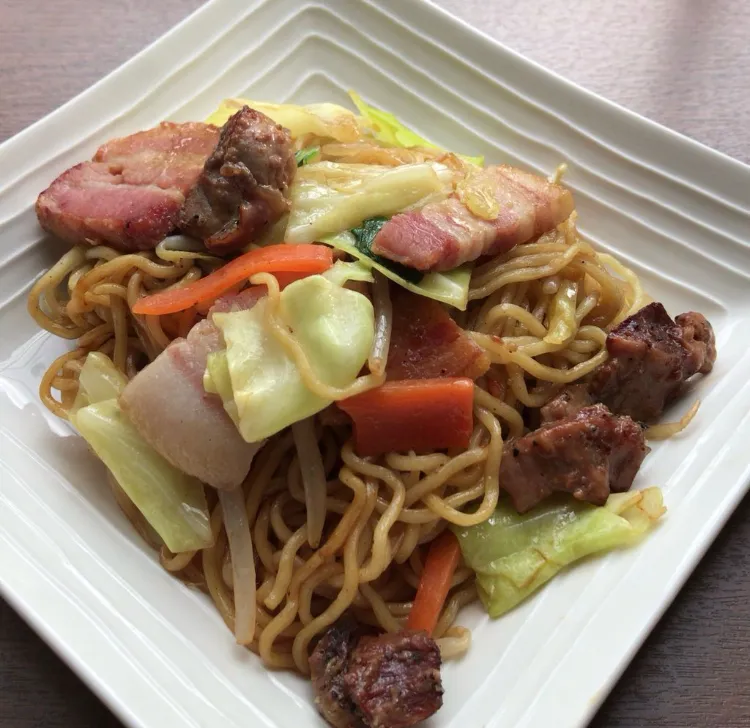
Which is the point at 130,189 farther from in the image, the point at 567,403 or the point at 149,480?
the point at 567,403

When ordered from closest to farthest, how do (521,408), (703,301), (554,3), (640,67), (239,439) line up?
(239,439)
(521,408)
(703,301)
(640,67)
(554,3)

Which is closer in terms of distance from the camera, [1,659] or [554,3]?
[1,659]

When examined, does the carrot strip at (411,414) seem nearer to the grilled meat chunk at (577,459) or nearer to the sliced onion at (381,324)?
the sliced onion at (381,324)

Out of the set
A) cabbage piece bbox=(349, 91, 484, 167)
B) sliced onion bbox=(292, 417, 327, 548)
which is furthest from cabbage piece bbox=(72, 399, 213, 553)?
cabbage piece bbox=(349, 91, 484, 167)

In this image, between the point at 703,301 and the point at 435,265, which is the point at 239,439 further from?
the point at 703,301

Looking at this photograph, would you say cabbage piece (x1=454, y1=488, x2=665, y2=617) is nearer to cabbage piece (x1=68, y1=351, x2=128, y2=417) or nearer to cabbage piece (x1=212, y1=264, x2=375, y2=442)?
cabbage piece (x1=212, y1=264, x2=375, y2=442)

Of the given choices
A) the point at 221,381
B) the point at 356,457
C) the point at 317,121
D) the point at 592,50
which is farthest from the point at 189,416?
the point at 592,50

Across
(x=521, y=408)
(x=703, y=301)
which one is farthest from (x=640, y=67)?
(x=521, y=408)
